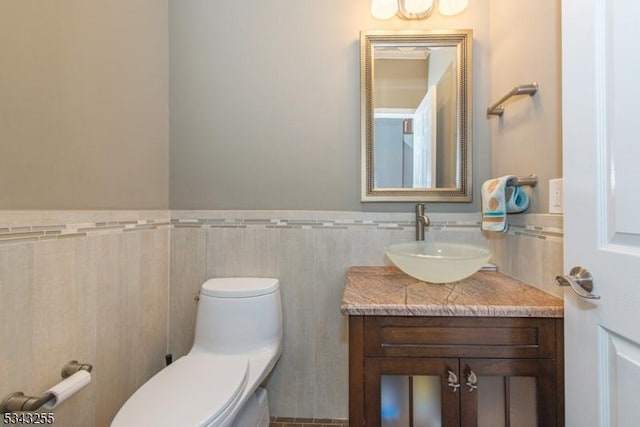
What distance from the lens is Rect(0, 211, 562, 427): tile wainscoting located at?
3.22 feet

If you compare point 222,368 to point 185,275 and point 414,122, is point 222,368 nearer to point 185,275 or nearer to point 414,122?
point 185,275

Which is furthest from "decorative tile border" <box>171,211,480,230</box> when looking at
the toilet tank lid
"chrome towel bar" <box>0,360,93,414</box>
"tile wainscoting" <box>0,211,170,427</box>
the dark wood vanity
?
"chrome towel bar" <box>0,360,93,414</box>

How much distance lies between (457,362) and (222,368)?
0.85m

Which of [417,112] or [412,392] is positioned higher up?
[417,112]

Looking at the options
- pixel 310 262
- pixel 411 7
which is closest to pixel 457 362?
pixel 310 262

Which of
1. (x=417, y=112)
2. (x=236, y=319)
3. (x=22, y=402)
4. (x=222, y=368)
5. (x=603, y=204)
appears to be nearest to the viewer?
(x=603, y=204)

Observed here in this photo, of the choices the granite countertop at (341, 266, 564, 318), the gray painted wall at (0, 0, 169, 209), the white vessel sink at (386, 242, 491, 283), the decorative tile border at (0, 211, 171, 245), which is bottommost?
the granite countertop at (341, 266, 564, 318)

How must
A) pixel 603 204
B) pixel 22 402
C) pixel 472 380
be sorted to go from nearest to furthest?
1. pixel 603 204
2. pixel 22 402
3. pixel 472 380

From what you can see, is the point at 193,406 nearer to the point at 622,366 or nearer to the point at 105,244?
the point at 105,244

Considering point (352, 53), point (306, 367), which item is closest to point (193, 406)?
point (306, 367)

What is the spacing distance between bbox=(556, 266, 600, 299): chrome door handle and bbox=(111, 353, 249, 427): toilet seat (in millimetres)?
1052

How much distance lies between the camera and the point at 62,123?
1004mm

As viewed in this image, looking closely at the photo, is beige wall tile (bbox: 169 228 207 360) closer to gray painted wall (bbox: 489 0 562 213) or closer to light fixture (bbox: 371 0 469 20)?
light fixture (bbox: 371 0 469 20)

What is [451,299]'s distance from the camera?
3.26 feet
